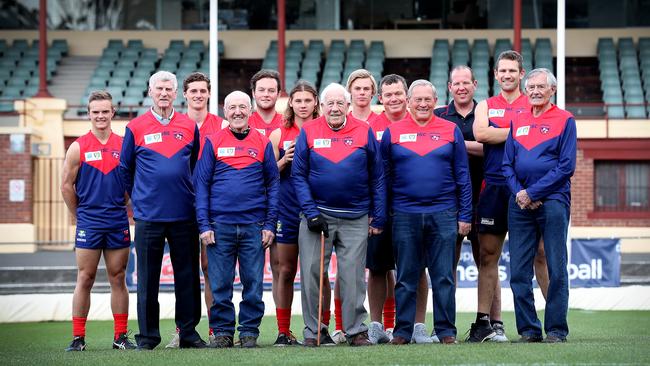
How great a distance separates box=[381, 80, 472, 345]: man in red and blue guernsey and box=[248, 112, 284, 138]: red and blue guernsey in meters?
1.17

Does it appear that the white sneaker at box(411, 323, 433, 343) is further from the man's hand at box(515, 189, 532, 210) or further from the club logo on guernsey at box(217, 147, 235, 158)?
the club logo on guernsey at box(217, 147, 235, 158)

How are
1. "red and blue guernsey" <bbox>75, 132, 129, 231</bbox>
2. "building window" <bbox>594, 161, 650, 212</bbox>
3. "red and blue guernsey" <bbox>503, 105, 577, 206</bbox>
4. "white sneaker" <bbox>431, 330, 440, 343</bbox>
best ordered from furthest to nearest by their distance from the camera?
"building window" <bbox>594, 161, 650, 212</bbox> → "red and blue guernsey" <bbox>75, 132, 129, 231</bbox> → "white sneaker" <bbox>431, 330, 440, 343</bbox> → "red and blue guernsey" <bbox>503, 105, 577, 206</bbox>

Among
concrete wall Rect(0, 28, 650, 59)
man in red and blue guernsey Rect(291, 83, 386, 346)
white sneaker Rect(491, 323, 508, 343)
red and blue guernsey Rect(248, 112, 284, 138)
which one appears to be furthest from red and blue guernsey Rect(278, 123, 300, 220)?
concrete wall Rect(0, 28, 650, 59)

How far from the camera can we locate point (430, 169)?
8484 millimetres

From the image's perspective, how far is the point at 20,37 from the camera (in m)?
30.2

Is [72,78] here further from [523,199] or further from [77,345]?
[523,199]

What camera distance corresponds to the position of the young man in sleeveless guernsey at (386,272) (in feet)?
29.2

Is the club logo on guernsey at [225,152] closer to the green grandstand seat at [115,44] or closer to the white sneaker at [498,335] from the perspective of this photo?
the white sneaker at [498,335]

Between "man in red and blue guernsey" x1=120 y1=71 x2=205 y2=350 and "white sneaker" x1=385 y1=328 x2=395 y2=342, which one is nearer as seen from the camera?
"man in red and blue guernsey" x1=120 y1=71 x2=205 y2=350

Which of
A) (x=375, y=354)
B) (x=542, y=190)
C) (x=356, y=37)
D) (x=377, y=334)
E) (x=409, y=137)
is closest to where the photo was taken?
(x=375, y=354)

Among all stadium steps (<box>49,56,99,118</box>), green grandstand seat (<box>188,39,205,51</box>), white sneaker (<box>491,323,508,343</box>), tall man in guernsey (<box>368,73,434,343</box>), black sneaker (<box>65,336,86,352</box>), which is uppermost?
green grandstand seat (<box>188,39,205,51</box>)

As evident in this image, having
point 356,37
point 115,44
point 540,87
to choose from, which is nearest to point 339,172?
point 540,87

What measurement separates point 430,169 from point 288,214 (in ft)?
4.13

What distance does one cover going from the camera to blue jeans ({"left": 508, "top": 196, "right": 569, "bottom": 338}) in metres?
8.48
